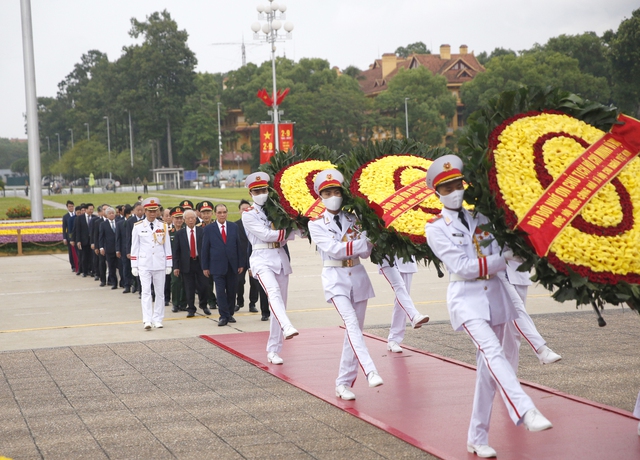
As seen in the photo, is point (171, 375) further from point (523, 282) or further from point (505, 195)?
point (505, 195)

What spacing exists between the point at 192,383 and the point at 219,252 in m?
4.32

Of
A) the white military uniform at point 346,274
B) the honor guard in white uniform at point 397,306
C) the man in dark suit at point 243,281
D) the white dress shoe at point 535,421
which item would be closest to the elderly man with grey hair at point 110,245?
the man in dark suit at point 243,281

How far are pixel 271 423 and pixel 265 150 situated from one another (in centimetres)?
3783

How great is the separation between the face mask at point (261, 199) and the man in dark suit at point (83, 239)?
12.0 metres

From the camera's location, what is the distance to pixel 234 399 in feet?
25.9

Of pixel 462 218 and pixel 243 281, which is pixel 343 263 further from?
pixel 243 281

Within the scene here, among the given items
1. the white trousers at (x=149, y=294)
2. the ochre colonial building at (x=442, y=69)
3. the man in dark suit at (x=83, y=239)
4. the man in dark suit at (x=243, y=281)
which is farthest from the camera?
the ochre colonial building at (x=442, y=69)

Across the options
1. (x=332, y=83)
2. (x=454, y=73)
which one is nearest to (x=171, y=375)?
(x=332, y=83)

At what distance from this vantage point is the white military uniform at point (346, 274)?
7766 millimetres

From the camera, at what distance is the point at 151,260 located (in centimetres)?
1254

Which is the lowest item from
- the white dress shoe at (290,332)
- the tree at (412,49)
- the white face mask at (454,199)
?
the white dress shoe at (290,332)

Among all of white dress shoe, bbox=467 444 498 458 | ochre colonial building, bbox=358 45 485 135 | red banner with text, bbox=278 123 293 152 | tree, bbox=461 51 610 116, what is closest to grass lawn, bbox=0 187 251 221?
red banner with text, bbox=278 123 293 152

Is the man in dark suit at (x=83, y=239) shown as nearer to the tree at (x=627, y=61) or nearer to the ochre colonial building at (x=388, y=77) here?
the tree at (x=627, y=61)

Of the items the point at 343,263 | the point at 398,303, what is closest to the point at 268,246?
the point at 398,303
